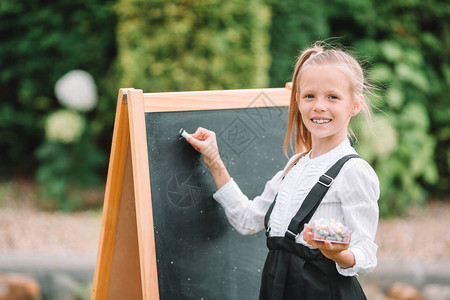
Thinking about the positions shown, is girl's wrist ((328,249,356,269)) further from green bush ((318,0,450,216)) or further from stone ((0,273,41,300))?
green bush ((318,0,450,216))

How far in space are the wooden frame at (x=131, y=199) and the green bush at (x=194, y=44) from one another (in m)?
2.70

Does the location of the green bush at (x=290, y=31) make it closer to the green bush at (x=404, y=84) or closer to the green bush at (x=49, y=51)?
the green bush at (x=404, y=84)

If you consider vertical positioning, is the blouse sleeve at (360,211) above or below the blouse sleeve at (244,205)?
below

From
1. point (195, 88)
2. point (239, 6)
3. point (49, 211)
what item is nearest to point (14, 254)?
point (49, 211)

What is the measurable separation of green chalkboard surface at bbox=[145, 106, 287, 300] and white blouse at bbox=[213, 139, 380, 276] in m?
0.29

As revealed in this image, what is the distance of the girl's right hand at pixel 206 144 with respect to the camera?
2.25 meters

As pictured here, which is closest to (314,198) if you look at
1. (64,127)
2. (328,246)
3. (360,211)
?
(360,211)

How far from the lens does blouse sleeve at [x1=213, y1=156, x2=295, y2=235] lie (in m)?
2.18

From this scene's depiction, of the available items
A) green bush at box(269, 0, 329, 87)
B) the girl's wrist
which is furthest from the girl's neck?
green bush at box(269, 0, 329, 87)

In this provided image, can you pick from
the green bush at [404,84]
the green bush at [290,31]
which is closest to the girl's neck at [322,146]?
the green bush at [404,84]

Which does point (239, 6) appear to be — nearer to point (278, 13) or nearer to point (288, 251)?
point (278, 13)

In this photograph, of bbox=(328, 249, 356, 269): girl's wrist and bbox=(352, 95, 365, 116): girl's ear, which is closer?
bbox=(328, 249, 356, 269): girl's wrist

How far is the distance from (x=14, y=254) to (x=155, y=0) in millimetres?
2615

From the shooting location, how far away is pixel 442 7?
5.99m
